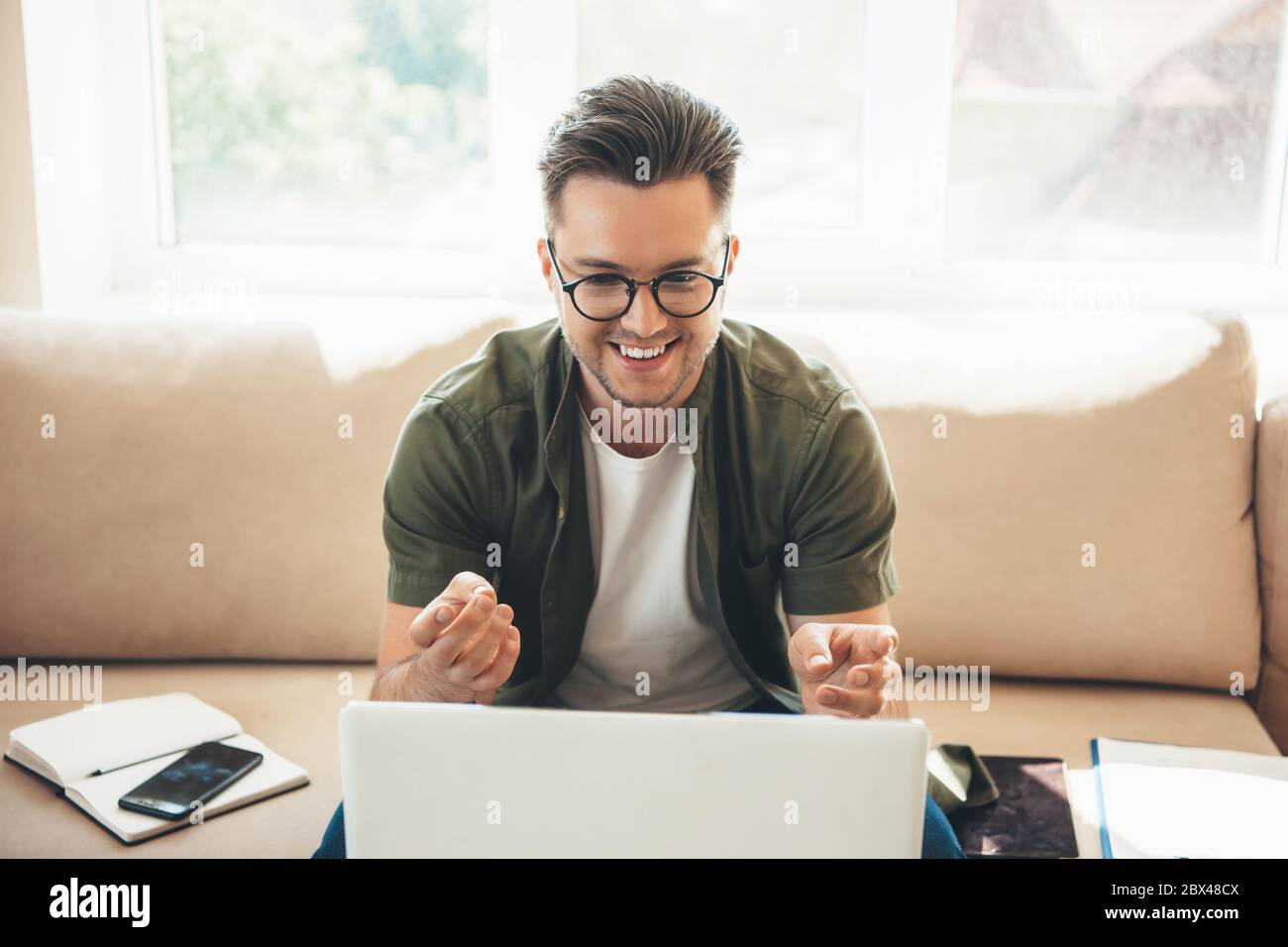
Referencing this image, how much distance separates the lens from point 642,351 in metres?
1.29

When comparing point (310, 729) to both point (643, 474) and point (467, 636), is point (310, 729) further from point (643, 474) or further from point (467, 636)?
point (467, 636)

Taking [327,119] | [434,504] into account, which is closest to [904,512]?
[434,504]

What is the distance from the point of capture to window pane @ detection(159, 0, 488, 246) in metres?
2.31

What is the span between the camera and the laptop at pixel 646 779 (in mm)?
731

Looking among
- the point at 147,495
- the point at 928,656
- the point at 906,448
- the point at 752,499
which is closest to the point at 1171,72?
the point at 906,448

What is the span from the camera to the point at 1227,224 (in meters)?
2.32

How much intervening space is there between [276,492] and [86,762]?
469 mm

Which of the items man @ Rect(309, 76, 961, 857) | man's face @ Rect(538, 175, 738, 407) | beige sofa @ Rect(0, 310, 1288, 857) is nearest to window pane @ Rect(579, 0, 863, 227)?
beige sofa @ Rect(0, 310, 1288, 857)

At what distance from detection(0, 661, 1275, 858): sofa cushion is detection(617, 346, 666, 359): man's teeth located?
66 centimetres

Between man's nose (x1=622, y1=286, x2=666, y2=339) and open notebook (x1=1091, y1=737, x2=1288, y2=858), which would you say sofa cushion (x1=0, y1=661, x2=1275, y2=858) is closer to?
open notebook (x1=1091, y1=737, x2=1288, y2=858)

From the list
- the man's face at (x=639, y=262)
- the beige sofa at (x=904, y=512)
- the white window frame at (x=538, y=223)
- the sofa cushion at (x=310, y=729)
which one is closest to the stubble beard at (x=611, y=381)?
the man's face at (x=639, y=262)

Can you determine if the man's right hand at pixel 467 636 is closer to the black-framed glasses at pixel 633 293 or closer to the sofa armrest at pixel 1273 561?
the black-framed glasses at pixel 633 293

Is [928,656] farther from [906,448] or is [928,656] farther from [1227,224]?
[1227,224]
